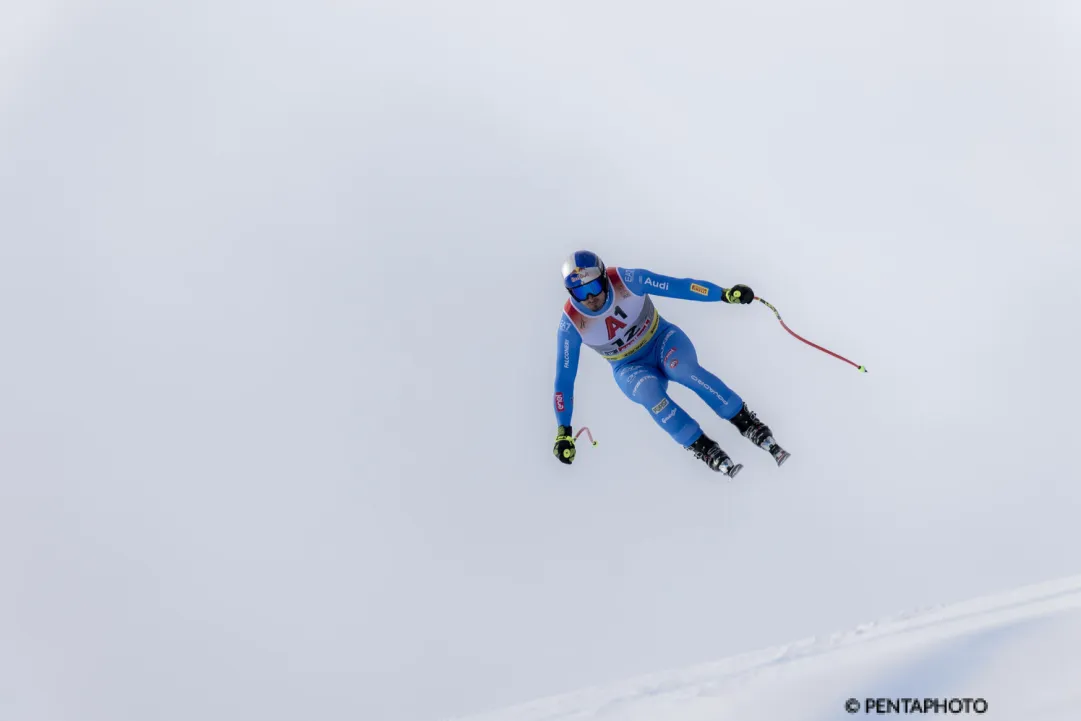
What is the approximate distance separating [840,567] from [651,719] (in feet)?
22.8

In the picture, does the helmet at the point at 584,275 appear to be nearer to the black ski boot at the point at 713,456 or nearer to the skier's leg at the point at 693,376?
the skier's leg at the point at 693,376

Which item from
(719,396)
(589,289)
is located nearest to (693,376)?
(719,396)

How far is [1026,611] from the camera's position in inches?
229

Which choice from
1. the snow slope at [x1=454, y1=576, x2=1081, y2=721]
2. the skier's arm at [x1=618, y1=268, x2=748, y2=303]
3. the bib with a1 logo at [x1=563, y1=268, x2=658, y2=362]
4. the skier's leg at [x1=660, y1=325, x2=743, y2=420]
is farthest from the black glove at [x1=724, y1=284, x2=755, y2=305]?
the snow slope at [x1=454, y1=576, x2=1081, y2=721]

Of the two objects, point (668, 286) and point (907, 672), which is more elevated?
point (668, 286)

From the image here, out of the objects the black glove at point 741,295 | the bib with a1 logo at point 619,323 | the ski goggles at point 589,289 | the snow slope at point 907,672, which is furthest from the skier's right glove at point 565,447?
the snow slope at point 907,672

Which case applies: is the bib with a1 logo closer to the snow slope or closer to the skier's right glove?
the skier's right glove

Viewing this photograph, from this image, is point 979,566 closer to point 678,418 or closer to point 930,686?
point 678,418

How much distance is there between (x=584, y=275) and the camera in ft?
30.7

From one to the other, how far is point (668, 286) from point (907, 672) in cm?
515

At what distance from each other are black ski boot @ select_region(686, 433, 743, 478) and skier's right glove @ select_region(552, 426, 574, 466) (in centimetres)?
129

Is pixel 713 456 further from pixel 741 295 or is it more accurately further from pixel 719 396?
pixel 741 295

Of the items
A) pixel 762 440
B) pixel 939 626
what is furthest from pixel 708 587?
pixel 939 626

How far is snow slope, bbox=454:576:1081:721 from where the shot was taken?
4.95 m
